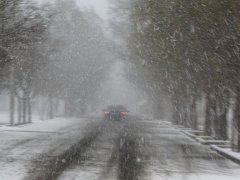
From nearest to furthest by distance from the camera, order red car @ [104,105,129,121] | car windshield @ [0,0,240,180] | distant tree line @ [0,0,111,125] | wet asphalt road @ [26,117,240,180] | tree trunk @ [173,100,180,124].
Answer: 1. wet asphalt road @ [26,117,240,180]
2. car windshield @ [0,0,240,180]
3. distant tree line @ [0,0,111,125]
4. tree trunk @ [173,100,180,124]
5. red car @ [104,105,129,121]

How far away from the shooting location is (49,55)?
37500 mm

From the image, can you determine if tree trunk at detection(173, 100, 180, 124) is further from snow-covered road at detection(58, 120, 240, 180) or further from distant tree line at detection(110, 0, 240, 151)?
snow-covered road at detection(58, 120, 240, 180)

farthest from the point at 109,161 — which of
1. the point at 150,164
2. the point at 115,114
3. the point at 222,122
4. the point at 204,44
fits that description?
the point at 115,114

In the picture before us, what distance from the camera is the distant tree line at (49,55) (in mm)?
20031

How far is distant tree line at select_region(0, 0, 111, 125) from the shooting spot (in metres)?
20.0

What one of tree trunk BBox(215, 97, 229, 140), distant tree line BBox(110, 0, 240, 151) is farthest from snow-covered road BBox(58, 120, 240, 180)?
tree trunk BBox(215, 97, 229, 140)

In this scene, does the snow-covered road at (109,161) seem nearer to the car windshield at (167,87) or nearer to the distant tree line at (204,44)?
the car windshield at (167,87)

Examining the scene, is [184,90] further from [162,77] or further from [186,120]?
[186,120]

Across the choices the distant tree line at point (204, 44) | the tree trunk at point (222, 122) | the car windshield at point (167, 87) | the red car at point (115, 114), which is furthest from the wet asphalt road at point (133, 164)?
the red car at point (115, 114)

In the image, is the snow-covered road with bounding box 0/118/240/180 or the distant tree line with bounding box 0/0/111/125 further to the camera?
the distant tree line with bounding box 0/0/111/125

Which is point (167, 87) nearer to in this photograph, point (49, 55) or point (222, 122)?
point (49, 55)

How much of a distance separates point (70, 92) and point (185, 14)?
42.2m

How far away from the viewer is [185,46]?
20984 millimetres

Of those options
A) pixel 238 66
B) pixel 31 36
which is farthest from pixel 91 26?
pixel 238 66
